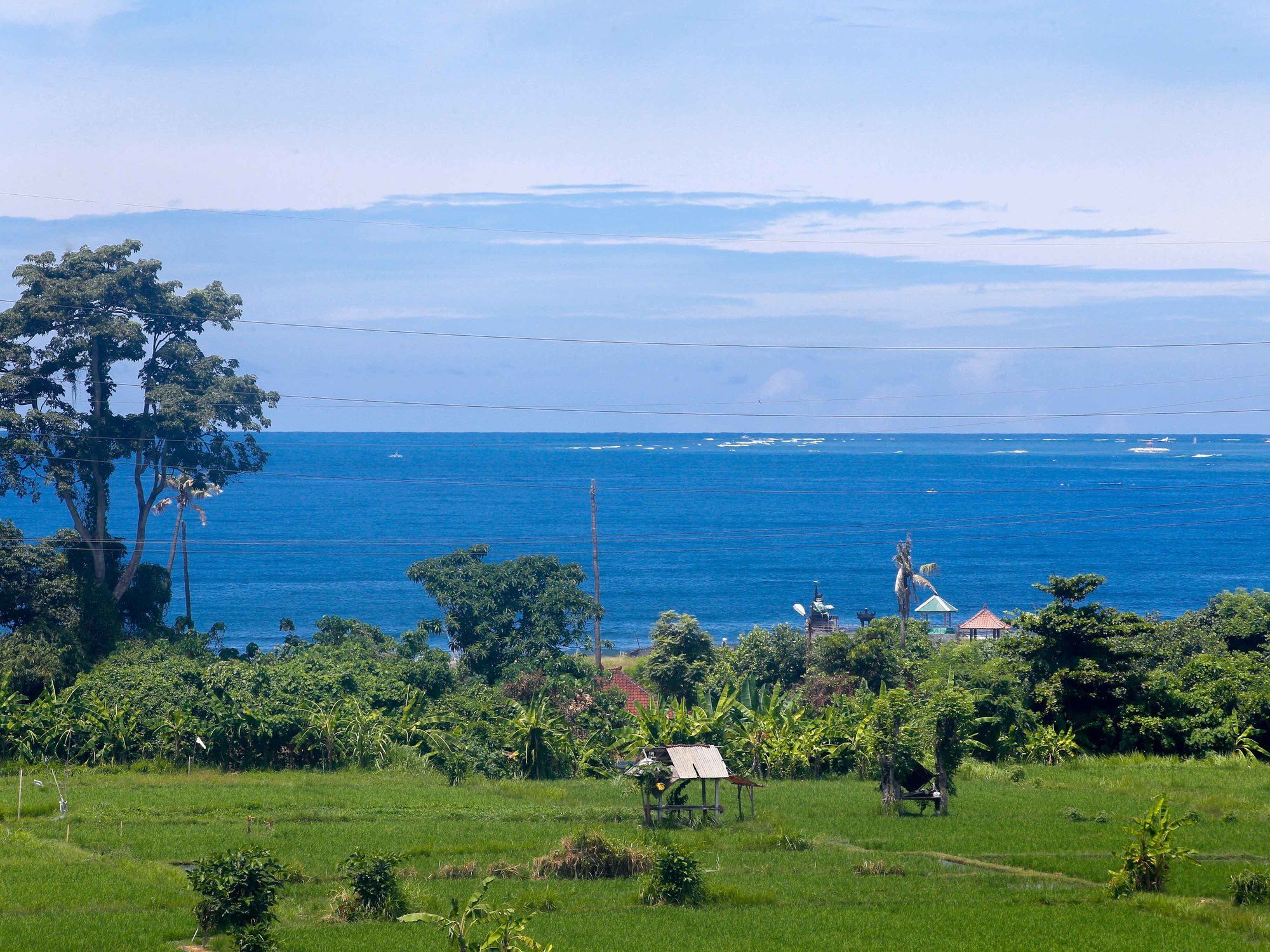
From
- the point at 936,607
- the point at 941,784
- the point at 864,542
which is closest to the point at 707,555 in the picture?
the point at 864,542

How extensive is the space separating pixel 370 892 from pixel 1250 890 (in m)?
14.6

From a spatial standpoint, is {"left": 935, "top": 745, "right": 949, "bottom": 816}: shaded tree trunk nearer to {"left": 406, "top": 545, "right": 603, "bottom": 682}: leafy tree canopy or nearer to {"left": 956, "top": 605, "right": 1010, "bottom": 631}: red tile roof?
{"left": 406, "top": 545, "right": 603, "bottom": 682}: leafy tree canopy

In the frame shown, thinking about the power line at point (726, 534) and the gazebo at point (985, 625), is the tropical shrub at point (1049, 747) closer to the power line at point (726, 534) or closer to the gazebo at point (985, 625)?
the gazebo at point (985, 625)

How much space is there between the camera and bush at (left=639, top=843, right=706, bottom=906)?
67.7 feet

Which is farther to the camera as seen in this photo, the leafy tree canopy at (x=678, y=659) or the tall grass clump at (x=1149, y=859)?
the leafy tree canopy at (x=678, y=659)

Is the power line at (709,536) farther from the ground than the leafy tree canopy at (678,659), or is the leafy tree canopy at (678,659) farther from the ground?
the power line at (709,536)

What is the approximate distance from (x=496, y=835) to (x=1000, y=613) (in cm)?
8667

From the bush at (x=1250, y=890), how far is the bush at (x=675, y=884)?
893 centimetres

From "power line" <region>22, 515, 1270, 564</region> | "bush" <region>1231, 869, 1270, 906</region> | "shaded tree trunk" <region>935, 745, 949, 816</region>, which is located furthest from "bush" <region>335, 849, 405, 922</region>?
"power line" <region>22, 515, 1270, 564</region>

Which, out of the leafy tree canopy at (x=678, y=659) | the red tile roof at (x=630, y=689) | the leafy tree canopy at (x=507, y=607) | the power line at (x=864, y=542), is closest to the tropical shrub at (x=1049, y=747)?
the leafy tree canopy at (x=678, y=659)

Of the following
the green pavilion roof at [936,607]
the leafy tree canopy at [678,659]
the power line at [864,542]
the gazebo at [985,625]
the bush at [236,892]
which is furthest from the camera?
the power line at [864,542]

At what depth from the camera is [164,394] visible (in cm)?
4497

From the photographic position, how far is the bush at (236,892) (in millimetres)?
17500

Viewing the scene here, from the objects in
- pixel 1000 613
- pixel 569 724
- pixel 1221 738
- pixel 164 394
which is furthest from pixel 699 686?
pixel 1000 613
